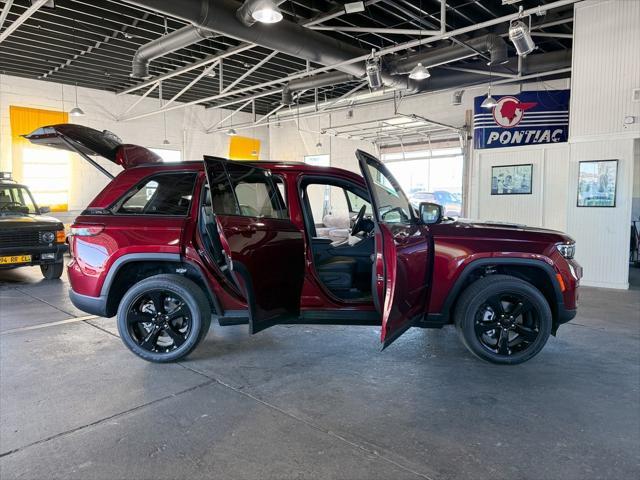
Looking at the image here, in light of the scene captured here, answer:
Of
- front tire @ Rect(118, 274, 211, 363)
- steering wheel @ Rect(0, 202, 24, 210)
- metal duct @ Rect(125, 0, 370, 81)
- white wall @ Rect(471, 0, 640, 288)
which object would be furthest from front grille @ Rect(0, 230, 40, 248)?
white wall @ Rect(471, 0, 640, 288)

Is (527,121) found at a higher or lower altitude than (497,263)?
higher

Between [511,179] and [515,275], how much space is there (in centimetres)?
534

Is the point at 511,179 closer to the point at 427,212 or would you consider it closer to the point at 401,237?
the point at 427,212

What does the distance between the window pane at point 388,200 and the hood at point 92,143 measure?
1.97 meters

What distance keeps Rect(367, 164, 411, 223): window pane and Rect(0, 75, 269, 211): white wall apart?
11894 millimetres

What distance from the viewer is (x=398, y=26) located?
28.3 feet

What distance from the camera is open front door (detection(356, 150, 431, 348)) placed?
2.79m

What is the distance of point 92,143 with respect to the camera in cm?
368

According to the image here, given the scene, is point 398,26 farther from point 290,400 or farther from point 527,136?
point 290,400

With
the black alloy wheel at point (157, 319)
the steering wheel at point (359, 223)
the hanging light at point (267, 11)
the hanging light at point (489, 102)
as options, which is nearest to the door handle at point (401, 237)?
the steering wheel at point (359, 223)

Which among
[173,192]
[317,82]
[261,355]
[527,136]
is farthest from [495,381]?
[317,82]

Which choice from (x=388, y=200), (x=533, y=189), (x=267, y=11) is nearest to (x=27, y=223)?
(x=267, y=11)

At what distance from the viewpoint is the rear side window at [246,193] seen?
308 centimetres

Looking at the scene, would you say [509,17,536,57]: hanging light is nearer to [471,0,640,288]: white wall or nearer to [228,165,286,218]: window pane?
[471,0,640,288]: white wall
